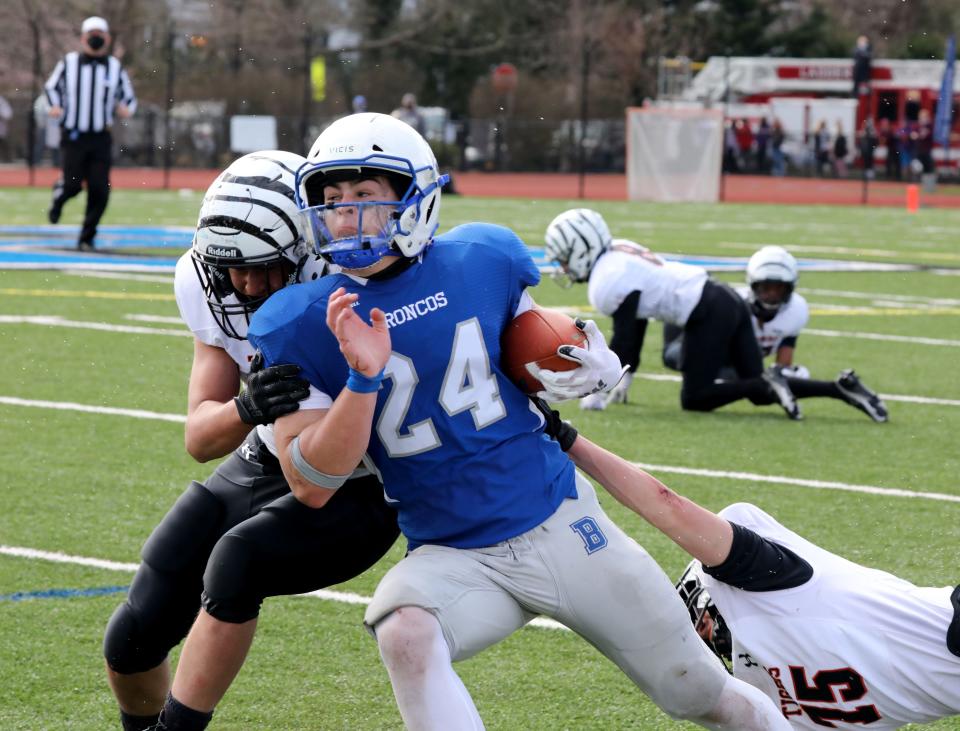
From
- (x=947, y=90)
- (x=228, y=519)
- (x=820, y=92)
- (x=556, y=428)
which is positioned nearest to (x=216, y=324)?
(x=228, y=519)

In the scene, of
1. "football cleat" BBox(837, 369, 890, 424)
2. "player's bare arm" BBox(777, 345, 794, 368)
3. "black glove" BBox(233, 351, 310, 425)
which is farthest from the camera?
"player's bare arm" BBox(777, 345, 794, 368)

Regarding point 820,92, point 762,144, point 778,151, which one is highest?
point 820,92

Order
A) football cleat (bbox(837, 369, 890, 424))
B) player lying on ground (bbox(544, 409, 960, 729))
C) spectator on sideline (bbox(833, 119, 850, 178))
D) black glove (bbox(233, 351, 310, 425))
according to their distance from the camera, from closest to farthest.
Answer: black glove (bbox(233, 351, 310, 425)) < player lying on ground (bbox(544, 409, 960, 729)) < football cleat (bbox(837, 369, 890, 424)) < spectator on sideline (bbox(833, 119, 850, 178))

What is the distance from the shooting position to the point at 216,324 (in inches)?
136

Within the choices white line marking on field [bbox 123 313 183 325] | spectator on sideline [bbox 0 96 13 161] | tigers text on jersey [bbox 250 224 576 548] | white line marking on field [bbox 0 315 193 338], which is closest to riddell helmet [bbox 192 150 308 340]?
tigers text on jersey [bbox 250 224 576 548]

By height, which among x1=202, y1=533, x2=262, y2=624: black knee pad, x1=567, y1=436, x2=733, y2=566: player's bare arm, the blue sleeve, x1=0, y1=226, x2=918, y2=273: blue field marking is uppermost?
the blue sleeve

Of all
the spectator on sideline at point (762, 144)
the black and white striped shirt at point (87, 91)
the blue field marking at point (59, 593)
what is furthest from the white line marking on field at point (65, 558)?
the spectator on sideline at point (762, 144)

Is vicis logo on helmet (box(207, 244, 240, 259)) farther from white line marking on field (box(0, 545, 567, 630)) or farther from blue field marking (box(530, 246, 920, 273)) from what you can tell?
blue field marking (box(530, 246, 920, 273))

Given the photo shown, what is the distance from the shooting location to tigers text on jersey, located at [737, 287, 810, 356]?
28.1 feet

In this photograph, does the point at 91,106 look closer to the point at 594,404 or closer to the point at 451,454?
the point at 594,404

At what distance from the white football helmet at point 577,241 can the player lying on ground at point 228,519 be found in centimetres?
450

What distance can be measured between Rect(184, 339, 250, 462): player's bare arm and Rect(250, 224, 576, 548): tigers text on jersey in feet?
0.76

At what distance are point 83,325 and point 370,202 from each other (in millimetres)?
7269

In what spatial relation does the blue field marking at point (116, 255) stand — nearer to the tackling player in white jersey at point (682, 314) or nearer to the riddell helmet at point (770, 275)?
the riddell helmet at point (770, 275)
